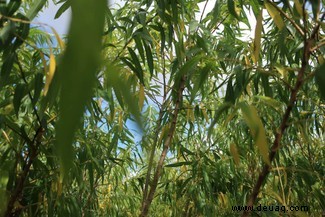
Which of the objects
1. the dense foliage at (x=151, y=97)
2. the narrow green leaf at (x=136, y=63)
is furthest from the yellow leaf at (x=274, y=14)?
the narrow green leaf at (x=136, y=63)

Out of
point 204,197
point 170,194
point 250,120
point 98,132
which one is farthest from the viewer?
point 170,194

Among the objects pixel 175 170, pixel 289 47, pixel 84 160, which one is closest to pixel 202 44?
pixel 289 47

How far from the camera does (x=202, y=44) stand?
3.38 ft

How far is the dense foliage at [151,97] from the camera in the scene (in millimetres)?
162

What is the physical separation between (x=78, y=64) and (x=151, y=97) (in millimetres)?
1160

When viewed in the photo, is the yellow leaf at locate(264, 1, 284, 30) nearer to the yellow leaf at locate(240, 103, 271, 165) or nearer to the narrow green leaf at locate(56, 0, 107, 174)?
the yellow leaf at locate(240, 103, 271, 165)

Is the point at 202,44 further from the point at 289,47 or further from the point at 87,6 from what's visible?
the point at 87,6

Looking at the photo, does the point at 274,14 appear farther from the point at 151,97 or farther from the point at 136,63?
the point at 151,97

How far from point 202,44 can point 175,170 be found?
127cm

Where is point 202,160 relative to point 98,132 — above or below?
below

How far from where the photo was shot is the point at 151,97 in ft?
4.22

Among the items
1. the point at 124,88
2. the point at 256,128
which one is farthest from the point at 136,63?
the point at 124,88

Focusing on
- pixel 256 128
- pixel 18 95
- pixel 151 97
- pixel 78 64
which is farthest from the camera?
pixel 151 97

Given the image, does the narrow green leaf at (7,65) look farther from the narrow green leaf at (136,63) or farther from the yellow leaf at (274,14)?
the yellow leaf at (274,14)
